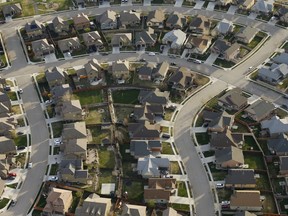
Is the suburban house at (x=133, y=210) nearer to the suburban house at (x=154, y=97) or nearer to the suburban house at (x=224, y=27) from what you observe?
the suburban house at (x=154, y=97)

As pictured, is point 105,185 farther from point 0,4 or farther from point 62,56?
point 0,4

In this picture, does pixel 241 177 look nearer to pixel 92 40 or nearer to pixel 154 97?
pixel 154 97

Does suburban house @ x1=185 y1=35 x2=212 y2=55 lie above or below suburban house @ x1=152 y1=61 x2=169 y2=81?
above

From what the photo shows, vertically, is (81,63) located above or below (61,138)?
above

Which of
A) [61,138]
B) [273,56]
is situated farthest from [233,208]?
[273,56]

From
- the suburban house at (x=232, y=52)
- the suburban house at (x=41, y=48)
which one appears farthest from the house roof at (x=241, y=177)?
the suburban house at (x=41, y=48)

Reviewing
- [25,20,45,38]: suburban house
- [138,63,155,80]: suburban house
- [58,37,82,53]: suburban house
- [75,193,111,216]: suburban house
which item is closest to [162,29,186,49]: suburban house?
[138,63,155,80]: suburban house

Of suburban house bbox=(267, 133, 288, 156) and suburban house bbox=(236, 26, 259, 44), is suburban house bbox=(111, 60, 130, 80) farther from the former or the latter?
suburban house bbox=(267, 133, 288, 156)
